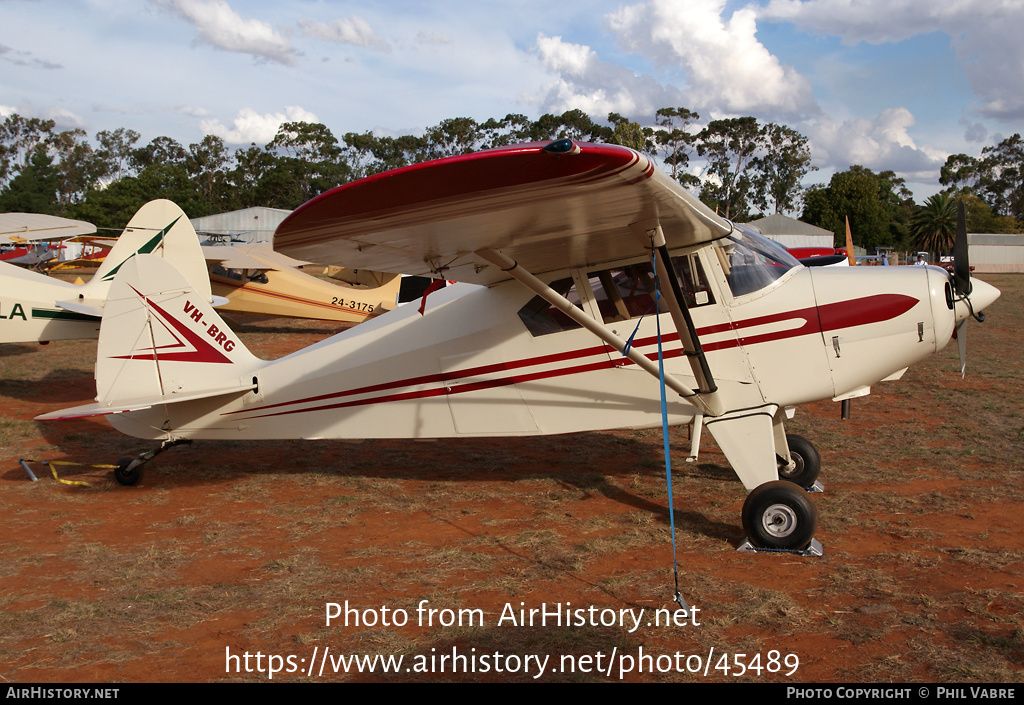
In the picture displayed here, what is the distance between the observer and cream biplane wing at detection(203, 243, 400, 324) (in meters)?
19.7

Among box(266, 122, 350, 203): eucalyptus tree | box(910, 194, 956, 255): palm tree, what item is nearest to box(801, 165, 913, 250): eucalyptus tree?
box(910, 194, 956, 255): palm tree

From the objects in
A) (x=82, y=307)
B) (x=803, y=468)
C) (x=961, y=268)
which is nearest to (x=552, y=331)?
(x=803, y=468)

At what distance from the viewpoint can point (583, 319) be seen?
17.0 feet

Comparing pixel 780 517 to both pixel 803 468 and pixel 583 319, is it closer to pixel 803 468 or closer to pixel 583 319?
pixel 803 468

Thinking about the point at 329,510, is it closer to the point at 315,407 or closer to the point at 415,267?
the point at 315,407

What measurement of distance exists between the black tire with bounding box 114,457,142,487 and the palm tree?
241 feet

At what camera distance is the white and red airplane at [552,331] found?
4.01 metres

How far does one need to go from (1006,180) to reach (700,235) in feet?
392

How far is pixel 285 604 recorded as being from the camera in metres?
4.38

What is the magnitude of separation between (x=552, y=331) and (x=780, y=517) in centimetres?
229

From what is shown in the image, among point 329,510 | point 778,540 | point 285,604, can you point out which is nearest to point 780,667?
point 778,540

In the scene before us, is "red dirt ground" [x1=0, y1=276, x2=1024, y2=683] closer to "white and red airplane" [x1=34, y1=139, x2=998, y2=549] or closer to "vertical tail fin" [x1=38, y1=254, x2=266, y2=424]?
"white and red airplane" [x1=34, y1=139, x2=998, y2=549]

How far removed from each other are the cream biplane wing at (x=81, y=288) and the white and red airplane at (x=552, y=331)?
6.21 m

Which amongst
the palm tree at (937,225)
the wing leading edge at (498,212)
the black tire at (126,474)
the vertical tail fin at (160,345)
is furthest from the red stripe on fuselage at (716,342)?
the palm tree at (937,225)
